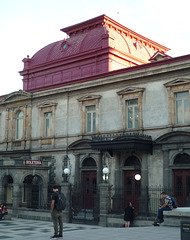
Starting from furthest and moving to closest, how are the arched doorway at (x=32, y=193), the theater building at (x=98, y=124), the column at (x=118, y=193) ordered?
the arched doorway at (x=32, y=193) → the column at (x=118, y=193) → the theater building at (x=98, y=124)

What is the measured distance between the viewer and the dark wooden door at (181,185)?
24.0 m

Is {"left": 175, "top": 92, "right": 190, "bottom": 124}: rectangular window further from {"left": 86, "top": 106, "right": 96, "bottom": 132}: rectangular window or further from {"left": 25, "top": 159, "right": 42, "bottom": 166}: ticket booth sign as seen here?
{"left": 25, "top": 159, "right": 42, "bottom": 166}: ticket booth sign

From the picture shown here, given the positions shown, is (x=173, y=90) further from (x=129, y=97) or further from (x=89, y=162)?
(x=89, y=162)

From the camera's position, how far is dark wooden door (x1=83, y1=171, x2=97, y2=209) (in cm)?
2834

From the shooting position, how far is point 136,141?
2461 centimetres

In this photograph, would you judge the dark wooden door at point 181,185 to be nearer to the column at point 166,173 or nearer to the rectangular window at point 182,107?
the column at point 166,173

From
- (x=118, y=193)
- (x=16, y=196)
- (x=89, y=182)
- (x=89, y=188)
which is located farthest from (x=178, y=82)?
(x=16, y=196)

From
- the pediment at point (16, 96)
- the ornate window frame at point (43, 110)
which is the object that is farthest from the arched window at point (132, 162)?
the pediment at point (16, 96)

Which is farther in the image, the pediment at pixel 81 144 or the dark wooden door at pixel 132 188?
the pediment at pixel 81 144

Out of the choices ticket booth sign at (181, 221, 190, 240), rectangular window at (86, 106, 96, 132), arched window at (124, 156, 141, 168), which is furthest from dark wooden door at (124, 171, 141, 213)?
ticket booth sign at (181, 221, 190, 240)

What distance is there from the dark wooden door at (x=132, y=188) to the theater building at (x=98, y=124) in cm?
7

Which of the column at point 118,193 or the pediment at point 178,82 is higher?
the pediment at point 178,82

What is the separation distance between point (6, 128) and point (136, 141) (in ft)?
50.0

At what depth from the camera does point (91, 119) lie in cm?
2973
